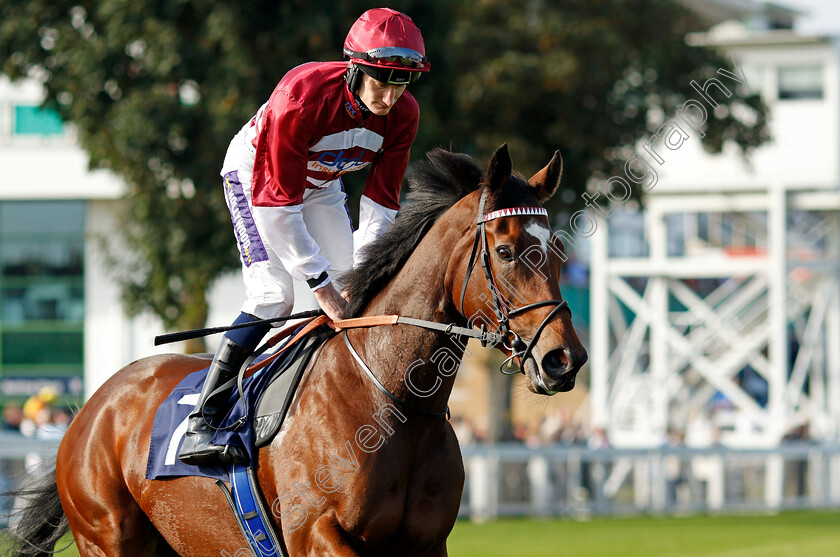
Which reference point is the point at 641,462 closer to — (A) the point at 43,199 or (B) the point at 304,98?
(B) the point at 304,98

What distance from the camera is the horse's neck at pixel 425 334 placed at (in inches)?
152

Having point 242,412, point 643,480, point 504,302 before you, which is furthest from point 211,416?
point 643,480

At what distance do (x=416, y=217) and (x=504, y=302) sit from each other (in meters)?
0.62

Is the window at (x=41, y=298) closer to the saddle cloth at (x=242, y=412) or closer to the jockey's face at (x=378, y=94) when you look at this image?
the saddle cloth at (x=242, y=412)

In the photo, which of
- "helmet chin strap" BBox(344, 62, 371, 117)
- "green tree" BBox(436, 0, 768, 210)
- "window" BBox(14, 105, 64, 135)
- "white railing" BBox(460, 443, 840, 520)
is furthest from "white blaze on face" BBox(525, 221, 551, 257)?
"window" BBox(14, 105, 64, 135)

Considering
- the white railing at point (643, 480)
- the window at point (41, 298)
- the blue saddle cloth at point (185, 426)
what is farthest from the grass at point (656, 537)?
the window at point (41, 298)

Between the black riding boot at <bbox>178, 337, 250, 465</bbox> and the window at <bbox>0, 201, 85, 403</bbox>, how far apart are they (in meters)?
22.4

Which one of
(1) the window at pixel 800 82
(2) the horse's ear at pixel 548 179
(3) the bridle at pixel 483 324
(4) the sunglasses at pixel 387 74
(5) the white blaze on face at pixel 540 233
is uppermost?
(1) the window at pixel 800 82

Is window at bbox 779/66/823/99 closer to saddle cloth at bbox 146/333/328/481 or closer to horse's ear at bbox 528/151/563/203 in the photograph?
horse's ear at bbox 528/151/563/203

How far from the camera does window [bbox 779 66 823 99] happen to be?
74.6 feet

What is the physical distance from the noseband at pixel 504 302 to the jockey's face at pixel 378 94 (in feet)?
1.82

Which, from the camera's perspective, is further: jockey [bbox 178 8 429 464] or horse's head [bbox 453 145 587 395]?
jockey [bbox 178 8 429 464]

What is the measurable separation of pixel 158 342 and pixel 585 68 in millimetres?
10971

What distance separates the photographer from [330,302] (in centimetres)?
411
